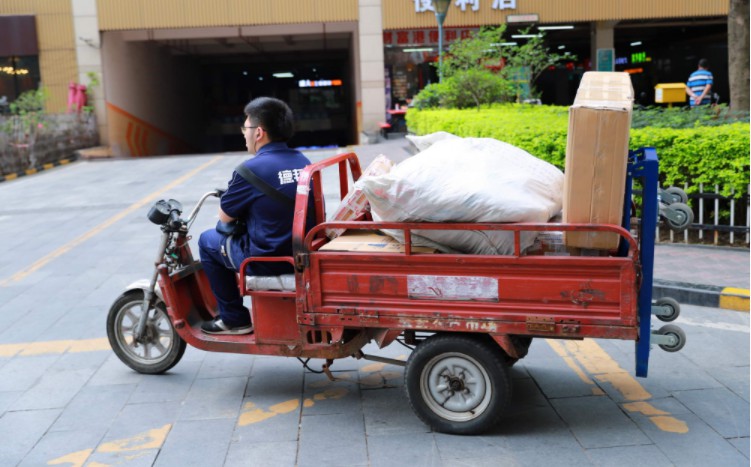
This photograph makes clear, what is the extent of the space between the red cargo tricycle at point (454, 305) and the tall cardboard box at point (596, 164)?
0.29 feet

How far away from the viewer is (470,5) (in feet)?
76.3

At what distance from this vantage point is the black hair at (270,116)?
441cm

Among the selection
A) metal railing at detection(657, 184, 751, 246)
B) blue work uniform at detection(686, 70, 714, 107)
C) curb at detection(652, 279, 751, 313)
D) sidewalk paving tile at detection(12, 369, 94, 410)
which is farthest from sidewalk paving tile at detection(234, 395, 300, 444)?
blue work uniform at detection(686, 70, 714, 107)

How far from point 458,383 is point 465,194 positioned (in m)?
1.01

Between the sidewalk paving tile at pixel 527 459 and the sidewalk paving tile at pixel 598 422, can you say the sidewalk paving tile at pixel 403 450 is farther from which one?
the sidewalk paving tile at pixel 598 422

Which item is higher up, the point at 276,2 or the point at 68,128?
the point at 276,2

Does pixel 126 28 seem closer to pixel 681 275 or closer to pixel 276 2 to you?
pixel 276 2

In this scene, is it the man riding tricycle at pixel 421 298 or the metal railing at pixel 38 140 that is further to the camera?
the metal railing at pixel 38 140

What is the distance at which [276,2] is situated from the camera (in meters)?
23.1

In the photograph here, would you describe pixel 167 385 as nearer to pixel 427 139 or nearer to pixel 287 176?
pixel 287 176

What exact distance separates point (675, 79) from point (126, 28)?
22.8 meters

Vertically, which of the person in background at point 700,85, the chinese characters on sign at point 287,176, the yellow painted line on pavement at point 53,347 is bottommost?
the yellow painted line on pavement at point 53,347

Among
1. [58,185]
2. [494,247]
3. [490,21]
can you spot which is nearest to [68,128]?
[58,185]

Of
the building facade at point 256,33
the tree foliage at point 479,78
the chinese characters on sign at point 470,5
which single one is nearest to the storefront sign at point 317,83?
the building facade at point 256,33
